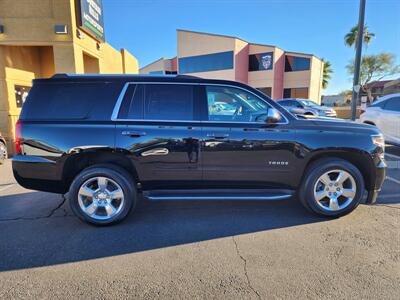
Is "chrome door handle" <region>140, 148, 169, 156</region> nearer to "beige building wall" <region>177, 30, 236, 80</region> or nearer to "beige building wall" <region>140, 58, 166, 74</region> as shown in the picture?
"beige building wall" <region>177, 30, 236, 80</region>

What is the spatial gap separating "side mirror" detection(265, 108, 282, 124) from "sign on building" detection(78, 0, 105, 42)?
26.7ft

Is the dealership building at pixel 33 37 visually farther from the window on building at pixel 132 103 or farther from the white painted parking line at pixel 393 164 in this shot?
the white painted parking line at pixel 393 164

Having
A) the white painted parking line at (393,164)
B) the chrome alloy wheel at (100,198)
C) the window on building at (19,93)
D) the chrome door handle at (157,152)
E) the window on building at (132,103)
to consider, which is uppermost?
the window on building at (19,93)

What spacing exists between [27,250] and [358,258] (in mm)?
3811

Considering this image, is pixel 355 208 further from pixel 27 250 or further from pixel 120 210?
pixel 27 250

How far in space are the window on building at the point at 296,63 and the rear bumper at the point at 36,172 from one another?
31.3 m

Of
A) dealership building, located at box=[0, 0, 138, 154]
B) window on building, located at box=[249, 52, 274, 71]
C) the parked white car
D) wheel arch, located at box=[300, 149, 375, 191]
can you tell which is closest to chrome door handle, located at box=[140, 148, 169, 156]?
wheel arch, located at box=[300, 149, 375, 191]

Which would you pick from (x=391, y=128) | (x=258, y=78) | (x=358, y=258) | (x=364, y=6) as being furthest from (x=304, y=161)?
(x=258, y=78)

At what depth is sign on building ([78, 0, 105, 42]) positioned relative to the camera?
879 cm

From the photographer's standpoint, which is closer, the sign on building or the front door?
the front door

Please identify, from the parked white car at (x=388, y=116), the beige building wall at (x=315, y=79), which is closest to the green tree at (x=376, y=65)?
the beige building wall at (x=315, y=79)

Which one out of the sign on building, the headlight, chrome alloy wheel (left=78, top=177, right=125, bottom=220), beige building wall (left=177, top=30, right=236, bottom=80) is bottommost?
chrome alloy wheel (left=78, top=177, right=125, bottom=220)

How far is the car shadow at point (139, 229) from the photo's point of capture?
2.97 m

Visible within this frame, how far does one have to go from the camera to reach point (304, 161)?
3.67m
